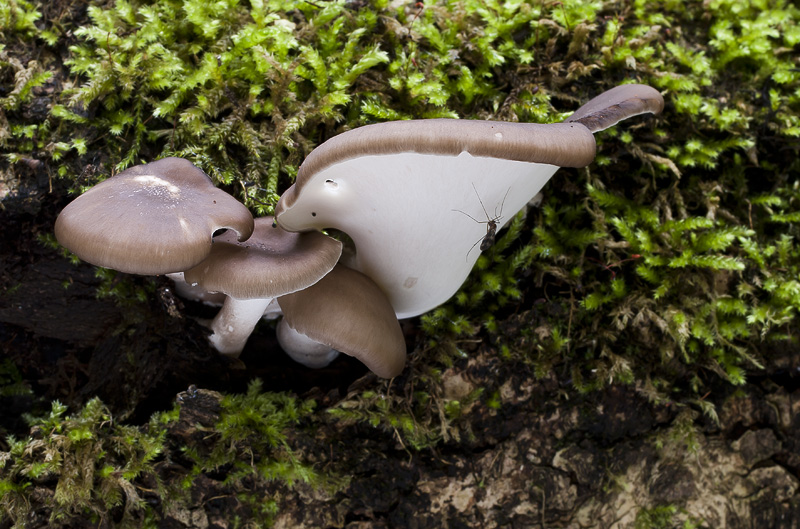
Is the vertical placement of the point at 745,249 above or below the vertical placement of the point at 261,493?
above

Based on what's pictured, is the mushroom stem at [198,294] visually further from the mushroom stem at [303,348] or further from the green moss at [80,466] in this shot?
the green moss at [80,466]

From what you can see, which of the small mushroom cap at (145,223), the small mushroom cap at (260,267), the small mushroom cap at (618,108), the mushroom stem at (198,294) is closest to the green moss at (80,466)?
the mushroom stem at (198,294)

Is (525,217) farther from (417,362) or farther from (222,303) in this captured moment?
(222,303)

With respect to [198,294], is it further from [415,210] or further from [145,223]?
[415,210]

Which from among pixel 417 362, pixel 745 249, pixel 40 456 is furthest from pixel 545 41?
pixel 40 456

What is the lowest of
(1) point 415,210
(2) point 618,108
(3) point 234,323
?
(3) point 234,323

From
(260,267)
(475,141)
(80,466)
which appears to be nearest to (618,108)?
(475,141)

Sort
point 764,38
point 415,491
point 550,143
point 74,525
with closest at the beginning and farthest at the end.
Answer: point 550,143
point 74,525
point 415,491
point 764,38

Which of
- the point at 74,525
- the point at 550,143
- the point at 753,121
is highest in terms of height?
the point at 550,143
